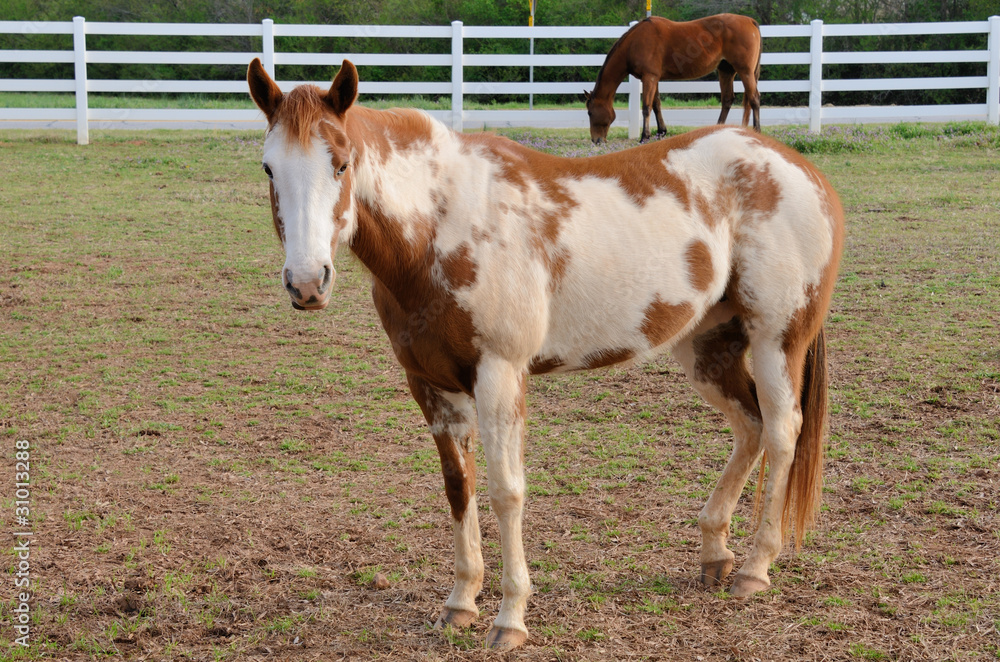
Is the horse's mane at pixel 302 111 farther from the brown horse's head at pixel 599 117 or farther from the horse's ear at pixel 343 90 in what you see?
the brown horse's head at pixel 599 117

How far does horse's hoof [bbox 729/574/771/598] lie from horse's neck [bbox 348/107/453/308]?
5.25 feet

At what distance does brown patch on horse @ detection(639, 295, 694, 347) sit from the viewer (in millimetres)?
3111

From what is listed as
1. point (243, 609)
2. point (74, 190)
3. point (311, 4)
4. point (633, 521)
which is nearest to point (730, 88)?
point (74, 190)

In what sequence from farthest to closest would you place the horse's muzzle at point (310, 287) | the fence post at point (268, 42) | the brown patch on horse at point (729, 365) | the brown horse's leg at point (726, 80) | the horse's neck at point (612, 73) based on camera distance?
the fence post at point (268, 42) < the brown horse's leg at point (726, 80) < the horse's neck at point (612, 73) < the brown patch on horse at point (729, 365) < the horse's muzzle at point (310, 287)

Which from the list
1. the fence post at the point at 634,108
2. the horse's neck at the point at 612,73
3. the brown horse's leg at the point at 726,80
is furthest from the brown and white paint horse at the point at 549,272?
the fence post at the point at 634,108

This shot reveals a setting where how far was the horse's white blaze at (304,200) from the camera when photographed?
2.40 m

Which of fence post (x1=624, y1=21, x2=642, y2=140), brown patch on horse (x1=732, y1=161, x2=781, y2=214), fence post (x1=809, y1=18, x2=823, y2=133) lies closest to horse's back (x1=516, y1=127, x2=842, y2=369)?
brown patch on horse (x1=732, y1=161, x2=781, y2=214)

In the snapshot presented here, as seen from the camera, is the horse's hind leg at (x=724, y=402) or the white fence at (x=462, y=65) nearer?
the horse's hind leg at (x=724, y=402)

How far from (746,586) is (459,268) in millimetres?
1614

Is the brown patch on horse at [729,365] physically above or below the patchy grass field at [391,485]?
above

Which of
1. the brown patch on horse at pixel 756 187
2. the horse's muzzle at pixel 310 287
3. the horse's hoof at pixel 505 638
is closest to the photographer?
Result: the horse's muzzle at pixel 310 287

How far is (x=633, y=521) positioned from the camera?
12.7 ft

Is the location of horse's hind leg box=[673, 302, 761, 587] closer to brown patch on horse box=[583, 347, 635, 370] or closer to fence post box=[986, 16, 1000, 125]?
brown patch on horse box=[583, 347, 635, 370]

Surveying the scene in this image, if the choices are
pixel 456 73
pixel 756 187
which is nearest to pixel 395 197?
pixel 756 187
